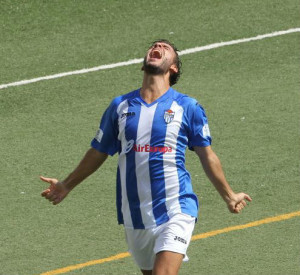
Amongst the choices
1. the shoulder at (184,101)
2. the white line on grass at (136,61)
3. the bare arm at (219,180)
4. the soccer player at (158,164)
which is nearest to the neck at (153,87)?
the soccer player at (158,164)

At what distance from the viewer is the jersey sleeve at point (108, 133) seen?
312 inches

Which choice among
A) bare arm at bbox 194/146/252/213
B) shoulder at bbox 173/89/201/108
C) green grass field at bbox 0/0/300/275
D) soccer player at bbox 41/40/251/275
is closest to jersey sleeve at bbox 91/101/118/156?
soccer player at bbox 41/40/251/275

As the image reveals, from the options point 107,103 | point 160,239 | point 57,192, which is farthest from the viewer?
point 107,103

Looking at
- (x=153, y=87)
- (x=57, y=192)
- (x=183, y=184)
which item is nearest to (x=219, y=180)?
(x=183, y=184)

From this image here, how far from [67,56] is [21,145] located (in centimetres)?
258

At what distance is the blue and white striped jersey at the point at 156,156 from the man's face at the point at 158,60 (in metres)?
0.23

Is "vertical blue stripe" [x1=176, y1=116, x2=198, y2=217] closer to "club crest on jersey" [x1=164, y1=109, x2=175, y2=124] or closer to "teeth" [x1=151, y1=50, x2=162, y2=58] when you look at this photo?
"club crest on jersey" [x1=164, y1=109, x2=175, y2=124]

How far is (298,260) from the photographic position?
9.51 metres

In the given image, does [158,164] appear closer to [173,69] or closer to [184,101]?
[184,101]

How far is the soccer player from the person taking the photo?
25.3 ft

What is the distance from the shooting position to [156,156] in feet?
25.3

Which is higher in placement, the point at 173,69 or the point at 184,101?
the point at 173,69

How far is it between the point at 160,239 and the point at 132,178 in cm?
51

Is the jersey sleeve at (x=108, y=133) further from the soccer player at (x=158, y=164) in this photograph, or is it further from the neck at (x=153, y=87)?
the neck at (x=153, y=87)
